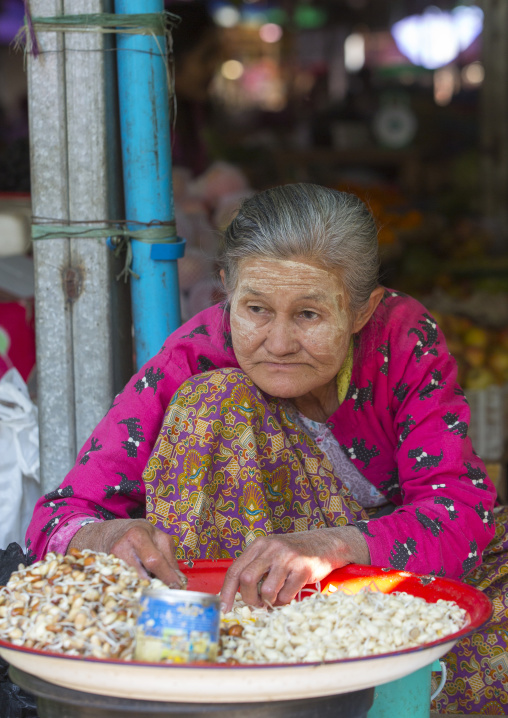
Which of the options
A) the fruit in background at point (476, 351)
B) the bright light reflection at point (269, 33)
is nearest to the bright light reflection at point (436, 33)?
the bright light reflection at point (269, 33)

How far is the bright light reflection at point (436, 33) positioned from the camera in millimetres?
9516

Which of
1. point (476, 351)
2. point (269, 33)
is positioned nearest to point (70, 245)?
point (476, 351)

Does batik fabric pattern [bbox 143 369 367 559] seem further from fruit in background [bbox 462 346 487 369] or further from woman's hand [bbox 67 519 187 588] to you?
fruit in background [bbox 462 346 487 369]

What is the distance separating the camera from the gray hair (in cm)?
173

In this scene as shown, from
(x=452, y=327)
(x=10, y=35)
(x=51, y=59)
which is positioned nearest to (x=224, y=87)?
(x=10, y=35)

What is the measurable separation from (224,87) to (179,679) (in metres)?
11.6

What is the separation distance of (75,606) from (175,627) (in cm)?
18

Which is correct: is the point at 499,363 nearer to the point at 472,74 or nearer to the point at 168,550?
the point at 168,550

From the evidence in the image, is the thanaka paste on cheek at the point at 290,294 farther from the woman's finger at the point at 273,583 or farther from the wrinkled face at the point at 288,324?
the woman's finger at the point at 273,583

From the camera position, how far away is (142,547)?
146 centimetres

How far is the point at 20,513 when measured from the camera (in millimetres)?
2354

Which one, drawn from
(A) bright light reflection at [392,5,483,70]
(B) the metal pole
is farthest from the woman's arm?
(A) bright light reflection at [392,5,483,70]

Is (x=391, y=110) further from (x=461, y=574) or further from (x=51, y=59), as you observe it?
(x=461, y=574)

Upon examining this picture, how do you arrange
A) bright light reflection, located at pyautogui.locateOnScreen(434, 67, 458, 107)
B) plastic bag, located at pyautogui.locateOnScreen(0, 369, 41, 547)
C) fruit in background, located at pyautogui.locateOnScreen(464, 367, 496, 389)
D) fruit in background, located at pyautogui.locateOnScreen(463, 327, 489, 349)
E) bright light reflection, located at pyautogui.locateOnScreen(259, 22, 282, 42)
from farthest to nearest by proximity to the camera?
bright light reflection, located at pyautogui.locateOnScreen(259, 22, 282, 42), bright light reflection, located at pyautogui.locateOnScreen(434, 67, 458, 107), fruit in background, located at pyautogui.locateOnScreen(463, 327, 489, 349), fruit in background, located at pyautogui.locateOnScreen(464, 367, 496, 389), plastic bag, located at pyautogui.locateOnScreen(0, 369, 41, 547)
